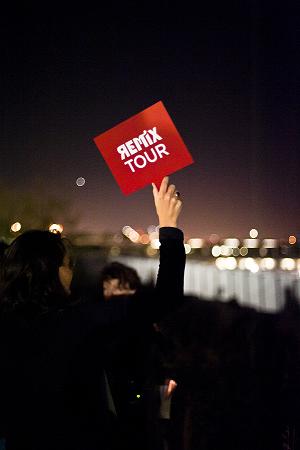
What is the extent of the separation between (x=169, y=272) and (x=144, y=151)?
739 mm

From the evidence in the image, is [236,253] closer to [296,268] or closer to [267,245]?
[267,245]

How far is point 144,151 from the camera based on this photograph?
2045 millimetres

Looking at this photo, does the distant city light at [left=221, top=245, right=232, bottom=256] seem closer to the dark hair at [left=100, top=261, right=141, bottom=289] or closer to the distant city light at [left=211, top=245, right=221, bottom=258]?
the distant city light at [left=211, top=245, right=221, bottom=258]

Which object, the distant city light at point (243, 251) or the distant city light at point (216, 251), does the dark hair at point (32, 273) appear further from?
the distant city light at point (216, 251)

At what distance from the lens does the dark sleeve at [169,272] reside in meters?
1.42

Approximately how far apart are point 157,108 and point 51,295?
100 cm

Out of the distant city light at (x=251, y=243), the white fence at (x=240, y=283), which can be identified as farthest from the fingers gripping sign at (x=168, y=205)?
the distant city light at (x=251, y=243)

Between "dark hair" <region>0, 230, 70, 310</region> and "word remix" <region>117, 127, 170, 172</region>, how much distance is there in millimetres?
732

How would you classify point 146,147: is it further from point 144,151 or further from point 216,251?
point 216,251

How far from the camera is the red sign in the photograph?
2.01 metres

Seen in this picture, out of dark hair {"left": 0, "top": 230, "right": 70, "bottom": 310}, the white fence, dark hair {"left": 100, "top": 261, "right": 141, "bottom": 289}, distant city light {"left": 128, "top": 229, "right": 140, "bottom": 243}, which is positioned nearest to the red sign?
dark hair {"left": 0, "top": 230, "right": 70, "bottom": 310}

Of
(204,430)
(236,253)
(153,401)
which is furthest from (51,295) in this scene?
(236,253)

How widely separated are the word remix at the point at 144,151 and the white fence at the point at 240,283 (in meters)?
4.09

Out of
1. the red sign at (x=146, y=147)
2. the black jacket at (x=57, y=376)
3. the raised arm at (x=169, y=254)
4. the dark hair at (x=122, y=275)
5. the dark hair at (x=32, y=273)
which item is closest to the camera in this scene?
the black jacket at (x=57, y=376)
